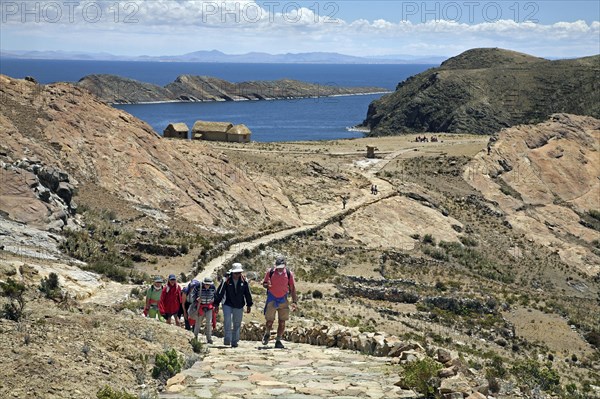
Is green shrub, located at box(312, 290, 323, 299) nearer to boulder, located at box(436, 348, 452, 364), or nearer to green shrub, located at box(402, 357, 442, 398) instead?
boulder, located at box(436, 348, 452, 364)

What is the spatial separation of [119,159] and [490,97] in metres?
92.1

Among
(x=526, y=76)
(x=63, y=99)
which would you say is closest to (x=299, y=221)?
(x=63, y=99)

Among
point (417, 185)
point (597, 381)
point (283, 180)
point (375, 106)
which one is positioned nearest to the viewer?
point (597, 381)

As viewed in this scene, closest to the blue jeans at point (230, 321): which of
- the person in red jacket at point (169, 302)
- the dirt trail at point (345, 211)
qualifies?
the person in red jacket at point (169, 302)

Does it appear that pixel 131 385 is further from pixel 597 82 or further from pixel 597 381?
pixel 597 82

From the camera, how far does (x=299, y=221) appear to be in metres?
42.9

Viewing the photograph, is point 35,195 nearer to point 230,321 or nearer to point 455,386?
point 230,321

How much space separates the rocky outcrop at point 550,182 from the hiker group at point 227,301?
1538 inches

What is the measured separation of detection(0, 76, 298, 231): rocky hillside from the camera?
112 feet

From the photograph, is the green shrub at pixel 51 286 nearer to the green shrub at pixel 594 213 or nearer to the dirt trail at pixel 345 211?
the dirt trail at pixel 345 211

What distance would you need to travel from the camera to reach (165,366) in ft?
35.8

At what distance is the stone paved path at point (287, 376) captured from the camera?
10164 millimetres

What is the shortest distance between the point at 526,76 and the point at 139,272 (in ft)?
353

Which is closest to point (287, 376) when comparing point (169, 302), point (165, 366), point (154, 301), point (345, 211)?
point (165, 366)
